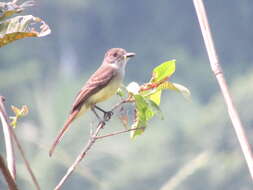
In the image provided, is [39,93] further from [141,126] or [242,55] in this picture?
[141,126]

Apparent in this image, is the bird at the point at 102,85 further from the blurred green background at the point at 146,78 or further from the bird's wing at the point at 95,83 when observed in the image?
the blurred green background at the point at 146,78

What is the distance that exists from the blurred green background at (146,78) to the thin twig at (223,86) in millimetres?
4009

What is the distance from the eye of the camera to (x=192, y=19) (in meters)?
7.70

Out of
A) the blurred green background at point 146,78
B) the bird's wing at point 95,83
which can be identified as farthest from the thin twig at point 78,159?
the blurred green background at point 146,78

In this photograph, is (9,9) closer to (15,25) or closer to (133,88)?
(15,25)

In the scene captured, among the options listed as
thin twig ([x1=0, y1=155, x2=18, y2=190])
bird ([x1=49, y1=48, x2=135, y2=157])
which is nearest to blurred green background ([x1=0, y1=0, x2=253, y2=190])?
bird ([x1=49, y1=48, x2=135, y2=157])

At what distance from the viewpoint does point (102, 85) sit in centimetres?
190

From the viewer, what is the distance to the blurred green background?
549 cm

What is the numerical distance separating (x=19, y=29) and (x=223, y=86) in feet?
0.88

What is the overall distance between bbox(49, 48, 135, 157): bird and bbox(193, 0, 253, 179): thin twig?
0.67 meters

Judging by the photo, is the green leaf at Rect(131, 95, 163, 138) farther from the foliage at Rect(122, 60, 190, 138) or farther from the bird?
the bird

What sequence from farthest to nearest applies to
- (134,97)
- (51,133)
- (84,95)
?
(51,133) < (84,95) < (134,97)

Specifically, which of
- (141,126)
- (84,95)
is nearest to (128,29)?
(84,95)

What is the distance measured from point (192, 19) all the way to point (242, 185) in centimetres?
235
